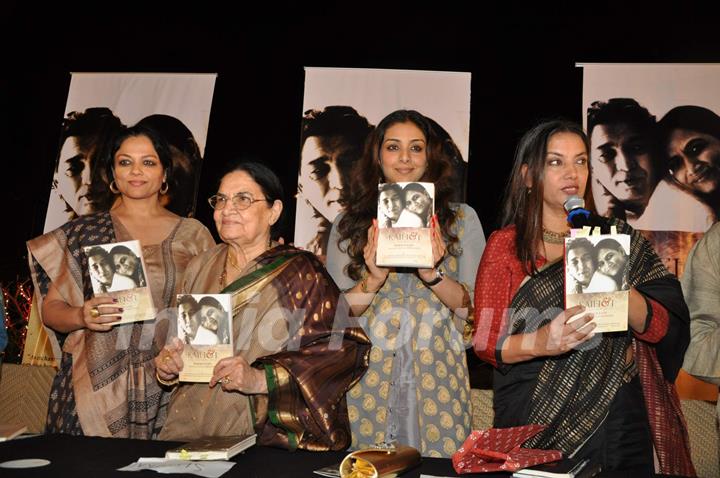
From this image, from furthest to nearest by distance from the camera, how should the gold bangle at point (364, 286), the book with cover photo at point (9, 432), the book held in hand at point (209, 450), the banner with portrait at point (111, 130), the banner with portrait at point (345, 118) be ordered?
the banner with portrait at point (111, 130)
the banner with portrait at point (345, 118)
the gold bangle at point (364, 286)
the book with cover photo at point (9, 432)
the book held in hand at point (209, 450)

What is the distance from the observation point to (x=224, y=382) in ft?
8.19

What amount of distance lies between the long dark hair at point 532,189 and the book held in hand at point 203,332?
111 centimetres

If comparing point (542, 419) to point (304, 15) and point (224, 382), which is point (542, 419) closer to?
point (224, 382)

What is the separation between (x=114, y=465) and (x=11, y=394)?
3129mm

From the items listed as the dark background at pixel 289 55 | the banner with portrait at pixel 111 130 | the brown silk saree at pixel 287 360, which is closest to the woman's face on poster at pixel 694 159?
the dark background at pixel 289 55

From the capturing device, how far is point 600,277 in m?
2.24

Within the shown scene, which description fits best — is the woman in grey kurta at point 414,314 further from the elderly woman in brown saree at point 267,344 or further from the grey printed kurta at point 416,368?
the elderly woman in brown saree at point 267,344

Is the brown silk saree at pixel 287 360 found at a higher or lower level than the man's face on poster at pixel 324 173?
lower

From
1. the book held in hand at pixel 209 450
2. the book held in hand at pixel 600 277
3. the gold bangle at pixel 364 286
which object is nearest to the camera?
the book held in hand at pixel 209 450

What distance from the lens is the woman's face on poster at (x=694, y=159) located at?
4207 millimetres

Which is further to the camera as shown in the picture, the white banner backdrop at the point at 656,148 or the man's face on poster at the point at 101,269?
the white banner backdrop at the point at 656,148

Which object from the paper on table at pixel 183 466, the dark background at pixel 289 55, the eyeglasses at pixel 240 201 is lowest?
the paper on table at pixel 183 466

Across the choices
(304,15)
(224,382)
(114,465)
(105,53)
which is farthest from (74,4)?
(114,465)

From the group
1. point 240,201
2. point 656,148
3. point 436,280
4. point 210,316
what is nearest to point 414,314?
point 436,280
